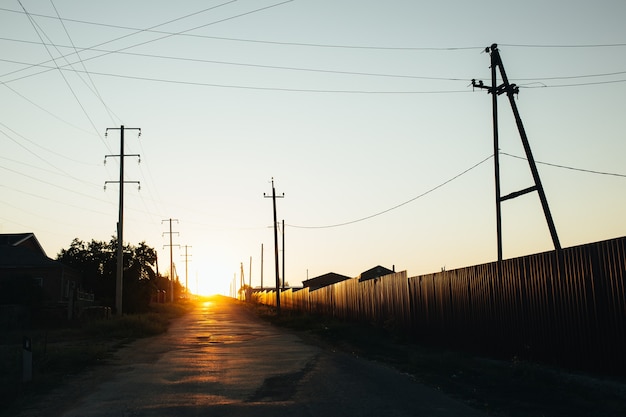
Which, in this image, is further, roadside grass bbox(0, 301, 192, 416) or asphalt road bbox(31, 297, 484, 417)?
roadside grass bbox(0, 301, 192, 416)

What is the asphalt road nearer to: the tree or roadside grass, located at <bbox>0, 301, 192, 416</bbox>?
roadside grass, located at <bbox>0, 301, 192, 416</bbox>

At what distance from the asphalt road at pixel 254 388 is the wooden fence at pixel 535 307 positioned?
309 centimetres

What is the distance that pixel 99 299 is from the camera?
144 ft

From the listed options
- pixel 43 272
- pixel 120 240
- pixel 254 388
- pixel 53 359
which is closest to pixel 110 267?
pixel 43 272

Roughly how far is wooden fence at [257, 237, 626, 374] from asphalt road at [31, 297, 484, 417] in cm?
309

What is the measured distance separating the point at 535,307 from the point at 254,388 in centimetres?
641

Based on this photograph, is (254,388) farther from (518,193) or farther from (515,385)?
(518,193)

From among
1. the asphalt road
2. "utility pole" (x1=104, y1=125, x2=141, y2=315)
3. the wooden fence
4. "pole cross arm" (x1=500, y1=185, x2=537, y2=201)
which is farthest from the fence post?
"utility pole" (x1=104, y1=125, x2=141, y2=315)

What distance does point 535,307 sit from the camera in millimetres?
13250

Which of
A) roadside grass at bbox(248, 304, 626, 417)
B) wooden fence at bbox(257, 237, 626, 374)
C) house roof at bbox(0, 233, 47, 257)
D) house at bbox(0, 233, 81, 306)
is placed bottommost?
roadside grass at bbox(248, 304, 626, 417)

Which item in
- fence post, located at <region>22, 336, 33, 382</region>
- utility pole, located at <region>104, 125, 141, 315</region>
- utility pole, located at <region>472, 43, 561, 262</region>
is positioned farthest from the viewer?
utility pole, located at <region>104, 125, 141, 315</region>

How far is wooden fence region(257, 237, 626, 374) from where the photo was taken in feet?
35.6

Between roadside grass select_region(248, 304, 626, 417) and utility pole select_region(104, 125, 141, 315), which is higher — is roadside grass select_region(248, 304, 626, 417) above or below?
below

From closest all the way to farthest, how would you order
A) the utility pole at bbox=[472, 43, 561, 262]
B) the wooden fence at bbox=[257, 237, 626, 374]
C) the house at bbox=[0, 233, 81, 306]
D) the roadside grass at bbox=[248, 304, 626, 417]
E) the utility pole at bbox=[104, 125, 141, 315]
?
the roadside grass at bbox=[248, 304, 626, 417]
the wooden fence at bbox=[257, 237, 626, 374]
the utility pole at bbox=[472, 43, 561, 262]
the utility pole at bbox=[104, 125, 141, 315]
the house at bbox=[0, 233, 81, 306]
